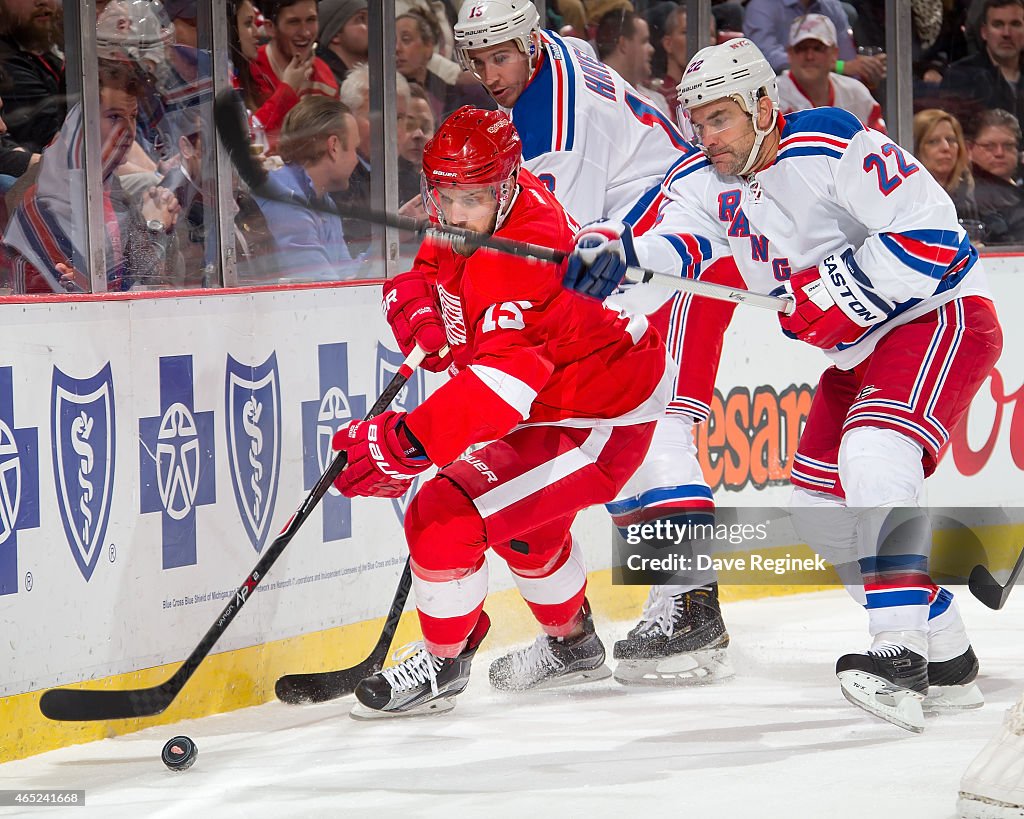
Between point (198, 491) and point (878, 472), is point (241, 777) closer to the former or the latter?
point (198, 491)

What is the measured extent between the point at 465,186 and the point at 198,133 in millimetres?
878

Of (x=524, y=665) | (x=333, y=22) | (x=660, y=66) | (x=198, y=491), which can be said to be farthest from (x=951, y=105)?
(x=198, y=491)

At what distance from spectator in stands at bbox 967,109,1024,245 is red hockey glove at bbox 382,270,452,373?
8.25 ft

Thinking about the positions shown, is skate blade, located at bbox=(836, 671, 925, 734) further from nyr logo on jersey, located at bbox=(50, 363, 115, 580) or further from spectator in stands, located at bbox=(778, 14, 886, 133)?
spectator in stands, located at bbox=(778, 14, 886, 133)

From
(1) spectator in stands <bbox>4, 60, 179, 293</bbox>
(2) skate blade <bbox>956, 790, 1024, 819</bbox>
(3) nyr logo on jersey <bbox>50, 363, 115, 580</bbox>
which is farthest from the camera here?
(1) spectator in stands <bbox>4, 60, 179, 293</bbox>

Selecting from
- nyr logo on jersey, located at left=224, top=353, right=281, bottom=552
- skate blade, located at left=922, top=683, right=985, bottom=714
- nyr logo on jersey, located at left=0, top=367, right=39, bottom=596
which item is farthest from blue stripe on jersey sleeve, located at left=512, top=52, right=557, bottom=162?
skate blade, located at left=922, top=683, right=985, bottom=714

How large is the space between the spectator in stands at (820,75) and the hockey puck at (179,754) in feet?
9.77

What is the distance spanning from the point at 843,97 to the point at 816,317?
2.03 metres

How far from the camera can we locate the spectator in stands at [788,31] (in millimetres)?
4844

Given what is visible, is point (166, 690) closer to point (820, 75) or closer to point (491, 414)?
point (491, 414)

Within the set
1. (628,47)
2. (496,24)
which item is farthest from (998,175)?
(496,24)

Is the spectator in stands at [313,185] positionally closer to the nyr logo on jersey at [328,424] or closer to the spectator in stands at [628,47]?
the nyr logo on jersey at [328,424]

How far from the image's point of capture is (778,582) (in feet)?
15.1

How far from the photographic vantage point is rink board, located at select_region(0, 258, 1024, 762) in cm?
292
